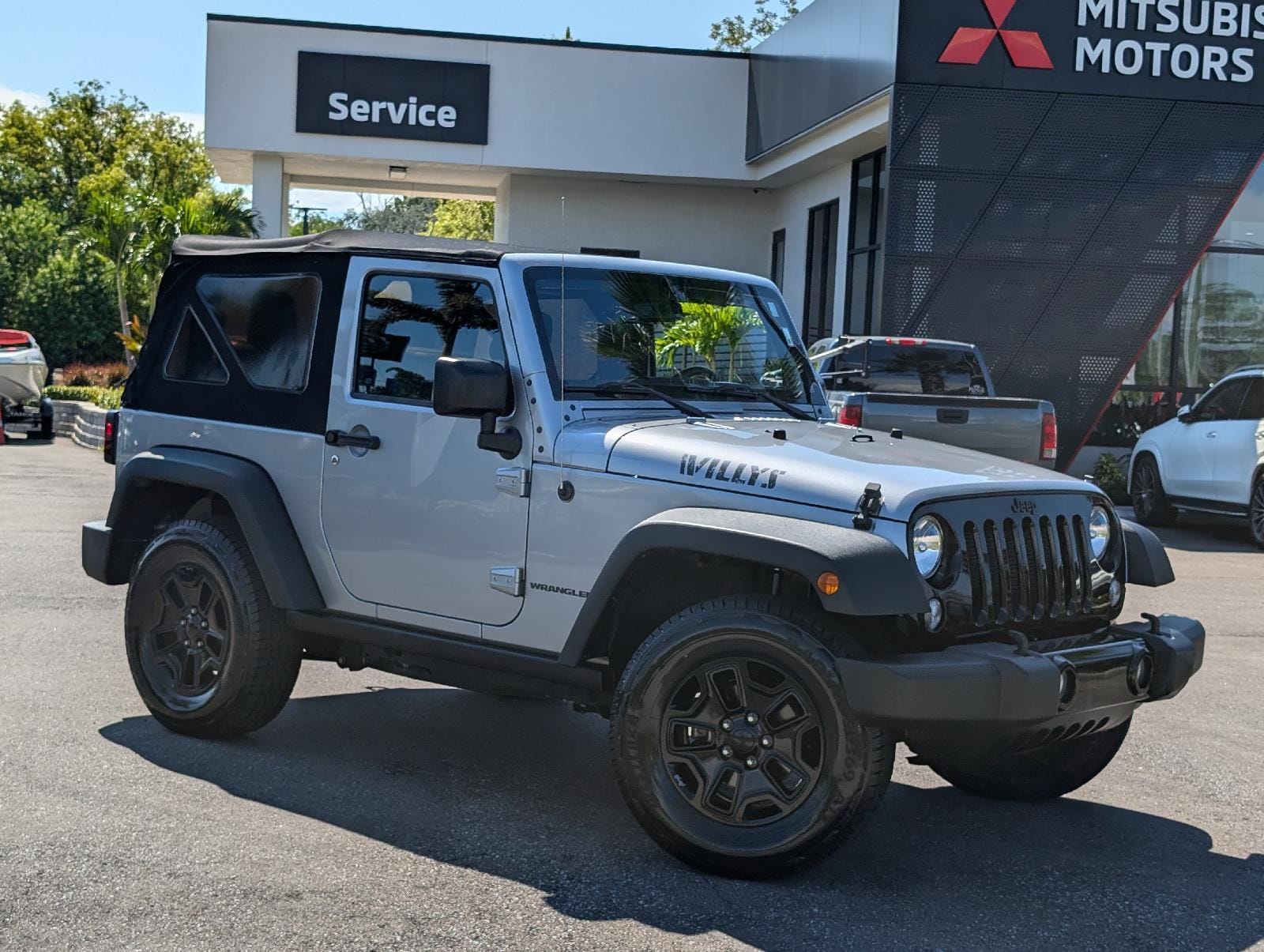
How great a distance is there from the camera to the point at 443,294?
5.85 meters

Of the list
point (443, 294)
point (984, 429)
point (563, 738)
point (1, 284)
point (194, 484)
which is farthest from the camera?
point (1, 284)

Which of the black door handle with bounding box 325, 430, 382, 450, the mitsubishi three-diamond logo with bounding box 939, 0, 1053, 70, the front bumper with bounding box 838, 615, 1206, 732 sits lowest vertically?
the front bumper with bounding box 838, 615, 1206, 732

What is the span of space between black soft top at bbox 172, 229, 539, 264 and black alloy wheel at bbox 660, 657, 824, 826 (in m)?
1.84

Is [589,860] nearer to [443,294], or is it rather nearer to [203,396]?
[443,294]

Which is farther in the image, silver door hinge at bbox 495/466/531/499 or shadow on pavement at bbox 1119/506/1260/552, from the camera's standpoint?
shadow on pavement at bbox 1119/506/1260/552

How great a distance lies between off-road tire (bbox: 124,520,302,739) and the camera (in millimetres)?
6082

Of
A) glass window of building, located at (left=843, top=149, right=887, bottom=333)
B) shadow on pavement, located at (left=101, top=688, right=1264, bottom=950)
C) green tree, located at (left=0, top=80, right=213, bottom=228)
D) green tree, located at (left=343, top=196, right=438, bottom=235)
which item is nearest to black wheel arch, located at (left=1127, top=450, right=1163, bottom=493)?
glass window of building, located at (left=843, top=149, right=887, bottom=333)

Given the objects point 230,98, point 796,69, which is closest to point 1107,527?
point 796,69

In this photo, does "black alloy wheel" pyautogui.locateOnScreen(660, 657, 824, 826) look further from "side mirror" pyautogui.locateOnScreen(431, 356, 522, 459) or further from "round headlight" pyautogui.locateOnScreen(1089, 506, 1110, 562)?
"round headlight" pyautogui.locateOnScreen(1089, 506, 1110, 562)

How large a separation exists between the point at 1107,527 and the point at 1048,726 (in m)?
0.99

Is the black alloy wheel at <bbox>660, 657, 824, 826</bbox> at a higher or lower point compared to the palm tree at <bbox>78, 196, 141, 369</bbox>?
lower

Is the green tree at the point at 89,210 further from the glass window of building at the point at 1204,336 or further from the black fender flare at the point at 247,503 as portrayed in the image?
the black fender flare at the point at 247,503

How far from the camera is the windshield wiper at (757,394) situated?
19.4 ft

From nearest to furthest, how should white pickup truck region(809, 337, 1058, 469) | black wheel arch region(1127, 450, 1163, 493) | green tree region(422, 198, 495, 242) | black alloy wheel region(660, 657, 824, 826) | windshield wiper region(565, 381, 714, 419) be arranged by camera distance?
1. black alloy wheel region(660, 657, 824, 826)
2. windshield wiper region(565, 381, 714, 419)
3. white pickup truck region(809, 337, 1058, 469)
4. black wheel arch region(1127, 450, 1163, 493)
5. green tree region(422, 198, 495, 242)
